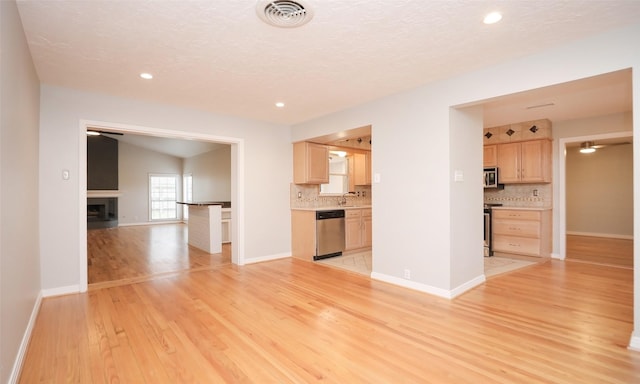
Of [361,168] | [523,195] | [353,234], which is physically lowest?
[353,234]

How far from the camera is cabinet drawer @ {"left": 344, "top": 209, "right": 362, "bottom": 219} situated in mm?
5757

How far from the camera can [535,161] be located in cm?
551

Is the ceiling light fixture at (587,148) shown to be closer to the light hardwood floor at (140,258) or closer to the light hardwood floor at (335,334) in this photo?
the light hardwood floor at (335,334)

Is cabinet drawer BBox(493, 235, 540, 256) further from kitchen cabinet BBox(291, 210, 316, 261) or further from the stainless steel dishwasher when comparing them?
kitchen cabinet BBox(291, 210, 316, 261)

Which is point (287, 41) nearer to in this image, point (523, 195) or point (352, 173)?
point (352, 173)

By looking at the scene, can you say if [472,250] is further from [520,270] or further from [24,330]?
[24,330]

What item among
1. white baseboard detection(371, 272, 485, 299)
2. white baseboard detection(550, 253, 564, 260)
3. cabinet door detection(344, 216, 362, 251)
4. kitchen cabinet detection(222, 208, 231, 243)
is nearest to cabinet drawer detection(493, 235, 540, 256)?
white baseboard detection(550, 253, 564, 260)

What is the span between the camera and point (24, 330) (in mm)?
2381

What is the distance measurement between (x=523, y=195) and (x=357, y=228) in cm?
327

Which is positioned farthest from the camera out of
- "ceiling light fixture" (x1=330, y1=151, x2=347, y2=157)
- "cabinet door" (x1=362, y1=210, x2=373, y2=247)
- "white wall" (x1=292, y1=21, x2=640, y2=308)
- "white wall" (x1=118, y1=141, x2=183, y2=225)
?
"white wall" (x1=118, y1=141, x2=183, y2=225)

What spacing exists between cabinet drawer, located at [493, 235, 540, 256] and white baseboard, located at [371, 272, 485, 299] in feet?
6.49

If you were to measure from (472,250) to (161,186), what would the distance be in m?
12.4

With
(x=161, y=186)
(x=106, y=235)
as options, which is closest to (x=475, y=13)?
(x=106, y=235)

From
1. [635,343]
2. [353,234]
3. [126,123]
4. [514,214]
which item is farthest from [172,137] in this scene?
[514,214]
